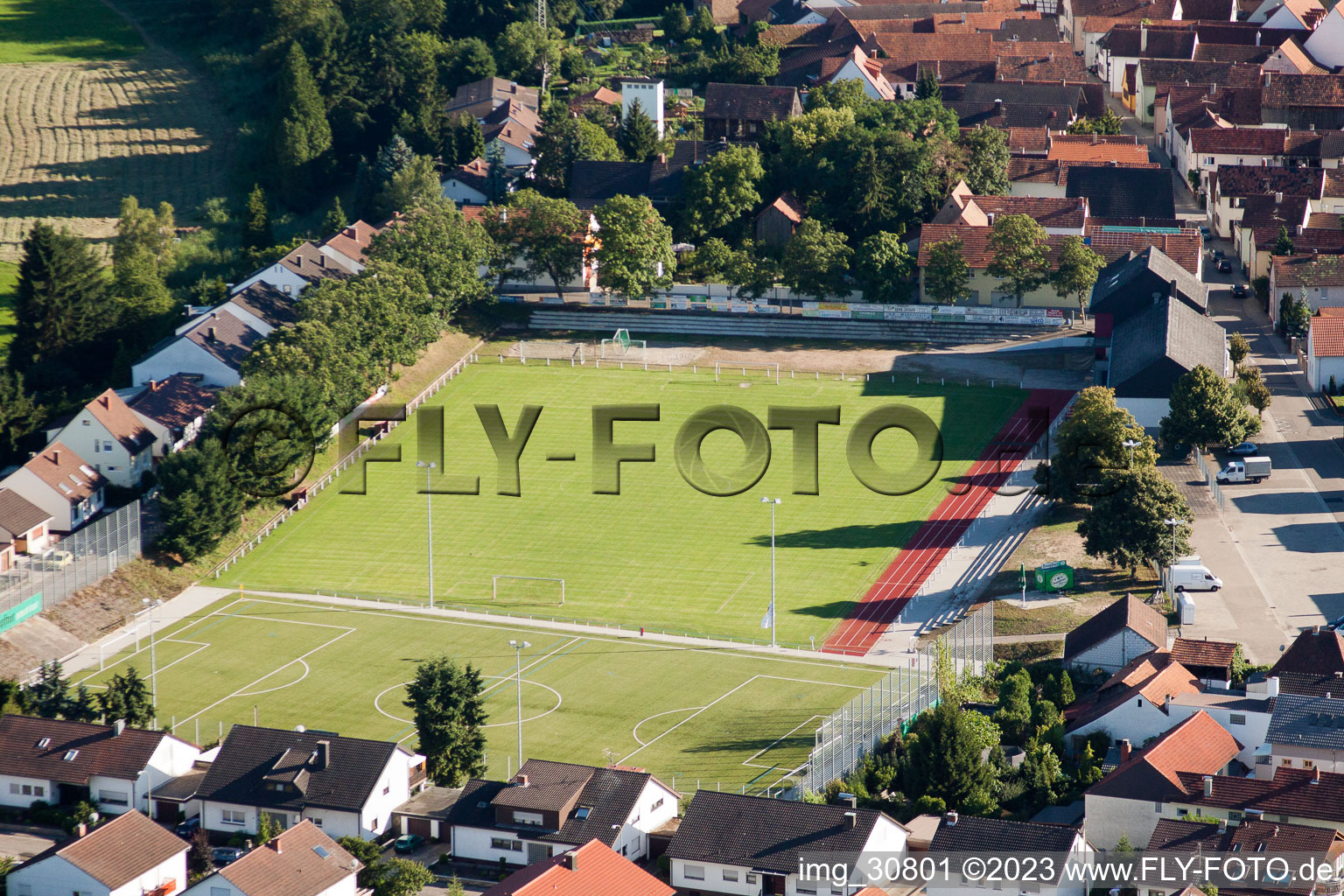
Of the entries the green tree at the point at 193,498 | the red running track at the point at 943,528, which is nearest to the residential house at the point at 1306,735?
the red running track at the point at 943,528

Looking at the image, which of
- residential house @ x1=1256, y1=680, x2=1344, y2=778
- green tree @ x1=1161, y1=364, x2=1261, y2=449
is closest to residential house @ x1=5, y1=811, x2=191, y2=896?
residential house @ x1=1256, y1=680, x2=1344, y2=778

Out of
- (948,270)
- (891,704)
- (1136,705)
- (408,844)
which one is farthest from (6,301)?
(1136,705)

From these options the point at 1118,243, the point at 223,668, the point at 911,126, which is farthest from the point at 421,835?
the point at 911,126

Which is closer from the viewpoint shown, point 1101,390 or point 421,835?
point 421,835

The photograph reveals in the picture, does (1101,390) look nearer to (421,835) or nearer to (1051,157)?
(421,835)

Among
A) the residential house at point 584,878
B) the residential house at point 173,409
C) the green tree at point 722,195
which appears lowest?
the residential house at point 584,878

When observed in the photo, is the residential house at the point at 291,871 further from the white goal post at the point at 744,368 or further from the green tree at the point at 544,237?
the green tree at the point at 544,237
